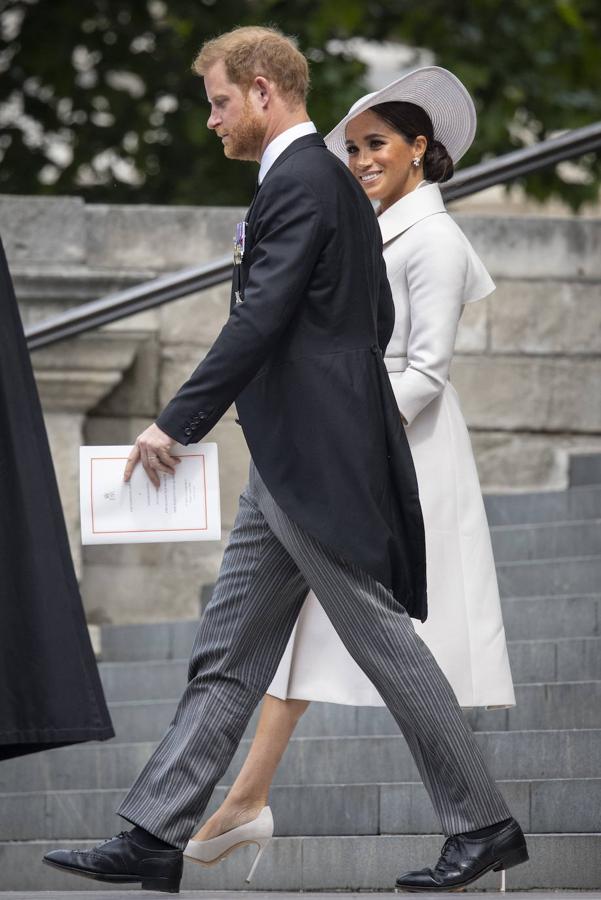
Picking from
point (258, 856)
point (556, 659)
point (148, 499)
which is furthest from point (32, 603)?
point (556, 659)

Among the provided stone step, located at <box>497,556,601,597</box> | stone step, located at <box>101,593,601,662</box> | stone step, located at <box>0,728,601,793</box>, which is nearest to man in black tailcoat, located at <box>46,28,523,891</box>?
stone step, located at <box>0,728,601,793</box>

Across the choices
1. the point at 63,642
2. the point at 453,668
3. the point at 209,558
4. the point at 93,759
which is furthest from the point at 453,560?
the point at 209,558

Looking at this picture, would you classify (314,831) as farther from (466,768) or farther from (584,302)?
(584,302)

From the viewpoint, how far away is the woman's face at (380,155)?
4.77 m

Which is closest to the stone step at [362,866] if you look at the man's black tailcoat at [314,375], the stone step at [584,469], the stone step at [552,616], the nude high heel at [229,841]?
the nude high heel at [229,841]

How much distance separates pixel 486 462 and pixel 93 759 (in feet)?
10.1

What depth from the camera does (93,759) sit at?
5.61 meters

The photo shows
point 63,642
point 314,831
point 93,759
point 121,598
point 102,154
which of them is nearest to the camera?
point 63,642

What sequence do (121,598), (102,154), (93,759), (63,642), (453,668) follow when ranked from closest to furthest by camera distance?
(63,642) < (453,668) < (93,759) < (121,598) < (102,154)

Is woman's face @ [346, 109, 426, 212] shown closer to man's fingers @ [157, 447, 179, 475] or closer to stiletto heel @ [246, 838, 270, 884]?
man's fingers @ [157, 447, 179, 475]

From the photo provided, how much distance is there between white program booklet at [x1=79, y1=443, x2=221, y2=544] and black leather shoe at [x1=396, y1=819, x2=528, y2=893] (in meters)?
0.88

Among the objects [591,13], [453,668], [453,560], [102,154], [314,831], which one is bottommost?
[314,831]

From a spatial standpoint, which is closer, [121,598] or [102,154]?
[121,598]

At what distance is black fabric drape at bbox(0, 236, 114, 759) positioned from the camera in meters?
3.90
